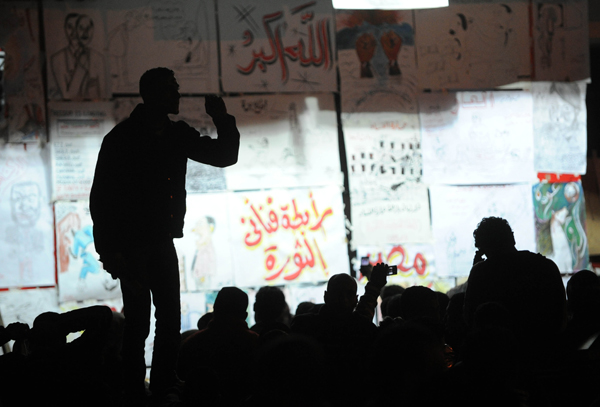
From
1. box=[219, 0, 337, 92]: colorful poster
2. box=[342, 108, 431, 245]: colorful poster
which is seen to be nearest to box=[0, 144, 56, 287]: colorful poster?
box=[219, 0, 337, 92]: colorful poster

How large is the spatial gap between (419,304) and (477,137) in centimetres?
379

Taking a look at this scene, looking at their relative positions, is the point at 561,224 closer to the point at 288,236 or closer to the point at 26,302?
the point at 288,236

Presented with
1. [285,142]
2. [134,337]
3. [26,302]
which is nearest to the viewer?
[134,337]

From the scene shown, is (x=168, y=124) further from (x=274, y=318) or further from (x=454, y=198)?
(x=454, y=198)

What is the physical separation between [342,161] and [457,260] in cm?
159

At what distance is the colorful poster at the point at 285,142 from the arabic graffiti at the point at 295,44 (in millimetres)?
307

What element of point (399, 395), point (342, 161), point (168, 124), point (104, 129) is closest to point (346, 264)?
point (342, 161)

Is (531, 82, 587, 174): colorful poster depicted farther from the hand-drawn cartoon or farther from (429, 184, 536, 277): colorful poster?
the hand-drawn cartoon

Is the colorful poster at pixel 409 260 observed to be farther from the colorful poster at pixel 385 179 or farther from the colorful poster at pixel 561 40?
the colorful poster at pixel 561 40

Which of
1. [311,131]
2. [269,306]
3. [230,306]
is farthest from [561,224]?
[230,306]

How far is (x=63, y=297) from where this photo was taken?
6207 millimetres

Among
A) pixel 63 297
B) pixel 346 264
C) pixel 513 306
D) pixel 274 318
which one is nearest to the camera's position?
pixel 513 306

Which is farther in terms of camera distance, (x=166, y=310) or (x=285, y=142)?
(x=285, y=142)

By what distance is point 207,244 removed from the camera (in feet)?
21.1
